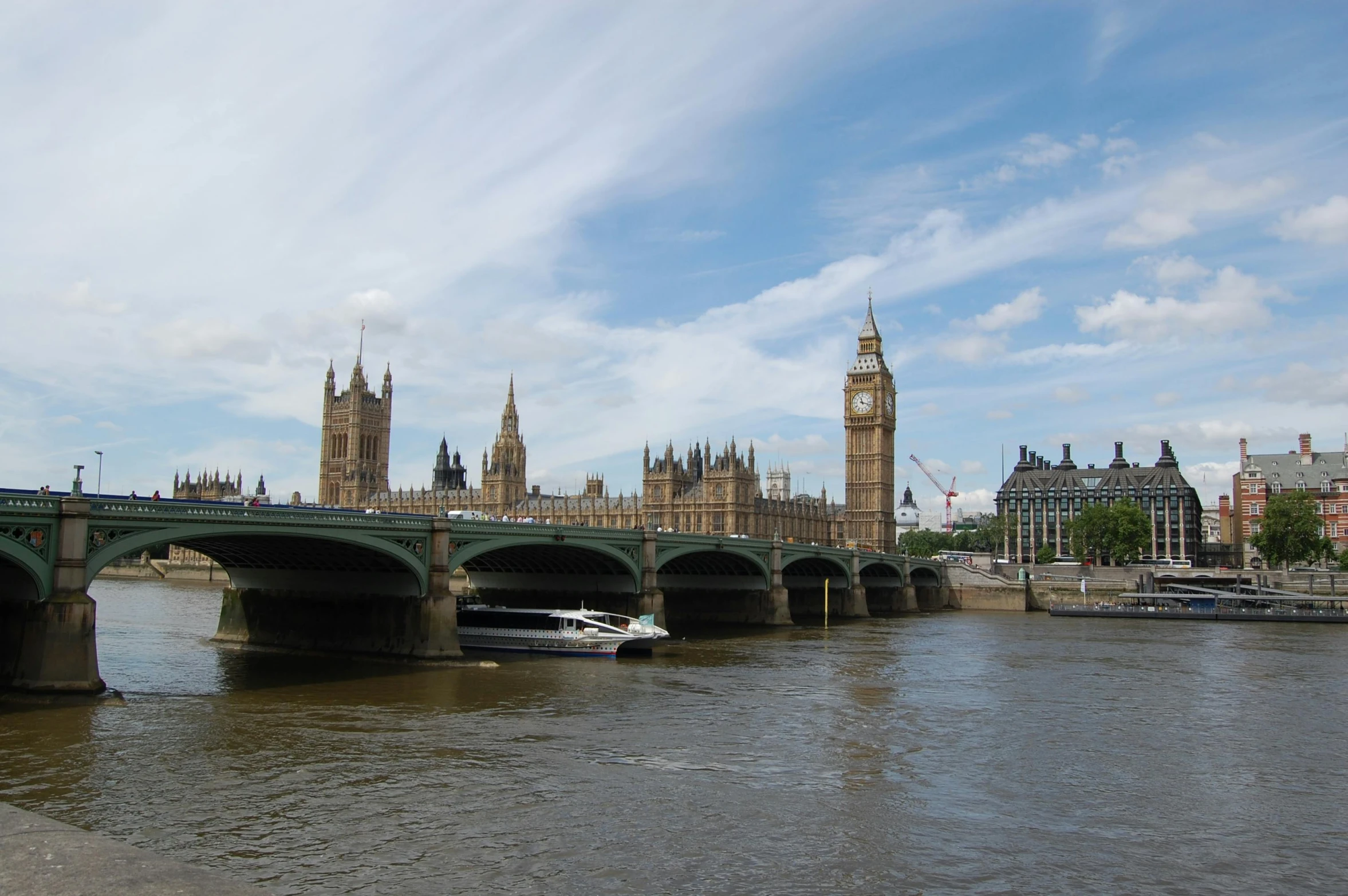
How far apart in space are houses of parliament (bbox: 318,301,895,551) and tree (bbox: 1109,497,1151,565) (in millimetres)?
29978

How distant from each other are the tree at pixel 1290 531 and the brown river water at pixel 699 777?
7979 cm

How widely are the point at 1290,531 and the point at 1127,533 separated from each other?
52.9 feet

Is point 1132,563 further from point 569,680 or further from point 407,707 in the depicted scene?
point 407,707

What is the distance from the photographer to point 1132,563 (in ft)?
415

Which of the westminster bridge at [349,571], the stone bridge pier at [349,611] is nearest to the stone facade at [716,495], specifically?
the westminster bridge at [349,571]

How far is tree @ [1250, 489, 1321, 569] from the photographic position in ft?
379

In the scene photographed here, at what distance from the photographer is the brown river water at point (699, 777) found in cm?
1828

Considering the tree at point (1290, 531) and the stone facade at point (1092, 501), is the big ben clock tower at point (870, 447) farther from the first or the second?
Answer: the tree at point (1290, 531)

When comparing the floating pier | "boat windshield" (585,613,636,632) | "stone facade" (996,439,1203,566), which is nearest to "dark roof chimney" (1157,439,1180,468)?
"stone facade" (996,439,1203,566)

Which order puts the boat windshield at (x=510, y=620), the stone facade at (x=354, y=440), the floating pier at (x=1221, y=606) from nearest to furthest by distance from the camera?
the boat windshield at (x=510, y=620) → the floating pier at (x=1221, y=606) → the stone facade at (x=354, y=440)

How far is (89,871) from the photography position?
9.60m

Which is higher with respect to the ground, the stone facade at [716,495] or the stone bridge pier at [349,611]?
the stone facade at [716,495]

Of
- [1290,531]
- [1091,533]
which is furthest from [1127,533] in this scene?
[1290,531]

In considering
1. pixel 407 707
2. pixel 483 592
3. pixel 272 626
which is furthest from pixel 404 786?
pixel 483 592
